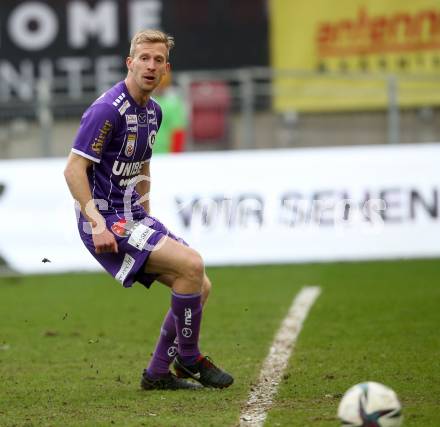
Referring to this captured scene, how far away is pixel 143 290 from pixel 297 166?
8.61ft

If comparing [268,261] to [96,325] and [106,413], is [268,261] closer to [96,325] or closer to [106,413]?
[96,325]

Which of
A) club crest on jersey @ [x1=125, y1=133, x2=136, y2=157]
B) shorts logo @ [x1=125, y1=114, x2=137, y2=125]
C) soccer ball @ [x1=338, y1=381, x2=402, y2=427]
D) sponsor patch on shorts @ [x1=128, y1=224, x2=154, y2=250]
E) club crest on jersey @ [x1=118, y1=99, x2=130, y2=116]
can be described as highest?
club crest on jersey @ [x1=118, y1=99, x2=130, y2=116]

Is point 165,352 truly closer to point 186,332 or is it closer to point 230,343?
point 186,332

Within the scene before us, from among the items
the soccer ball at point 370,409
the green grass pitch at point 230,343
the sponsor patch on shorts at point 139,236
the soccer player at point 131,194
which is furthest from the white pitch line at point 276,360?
the sponsor patch on shorts at point 139,236

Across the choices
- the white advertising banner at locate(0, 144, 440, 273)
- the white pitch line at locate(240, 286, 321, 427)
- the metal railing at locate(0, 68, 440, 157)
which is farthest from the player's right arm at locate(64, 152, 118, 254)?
the metal railing at locate(0, 68, 440, 157)

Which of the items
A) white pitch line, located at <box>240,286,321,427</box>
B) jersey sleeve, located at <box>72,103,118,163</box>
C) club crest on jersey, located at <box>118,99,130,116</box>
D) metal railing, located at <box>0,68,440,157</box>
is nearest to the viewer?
white pitch line, located at <box>240,286,321,427</box>

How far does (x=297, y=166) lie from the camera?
46.2 ft

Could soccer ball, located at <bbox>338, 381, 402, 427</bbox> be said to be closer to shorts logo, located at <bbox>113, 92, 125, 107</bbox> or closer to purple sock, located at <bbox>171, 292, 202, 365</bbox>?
purple sock, located at <bbox>171, 292, 202, 365</bbox>

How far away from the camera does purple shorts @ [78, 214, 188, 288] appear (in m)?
6.76

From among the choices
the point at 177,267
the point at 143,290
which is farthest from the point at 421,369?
the point at 143,290

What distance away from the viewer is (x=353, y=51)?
2003 cm

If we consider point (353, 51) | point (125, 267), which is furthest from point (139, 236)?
point (353, 51)

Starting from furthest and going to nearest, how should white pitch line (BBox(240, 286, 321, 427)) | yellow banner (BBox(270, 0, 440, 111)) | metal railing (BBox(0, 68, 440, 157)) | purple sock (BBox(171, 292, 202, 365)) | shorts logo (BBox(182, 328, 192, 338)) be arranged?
yellow banner (BBox(270, 0, 440, 111)) < metal railing (BBox(0, 68, 440, 157)) < shorts logo (BBox(182, 328, 192, 338)) < purple sock (BBox(171, 292, 202, 365)) < white pitch line (BBox(240, 286, 321, 427))

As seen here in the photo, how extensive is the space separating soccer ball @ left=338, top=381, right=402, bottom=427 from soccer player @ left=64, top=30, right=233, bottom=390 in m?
1.63
